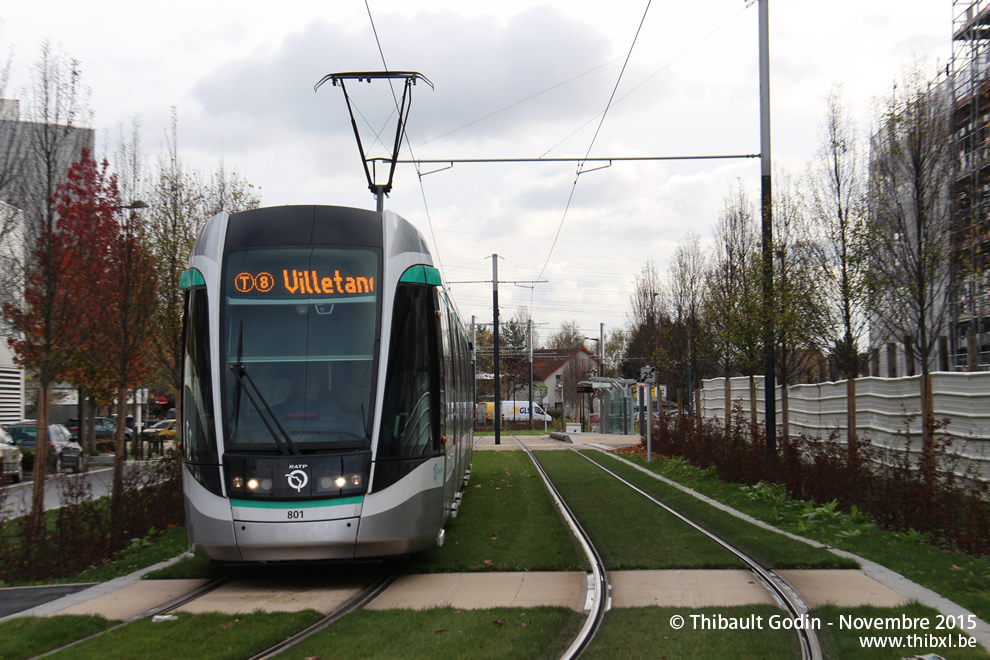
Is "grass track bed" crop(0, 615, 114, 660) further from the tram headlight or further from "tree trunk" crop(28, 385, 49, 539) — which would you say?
"tree trunk" crop(28, 385, 49, 539)

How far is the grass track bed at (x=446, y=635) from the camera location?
20.0ft

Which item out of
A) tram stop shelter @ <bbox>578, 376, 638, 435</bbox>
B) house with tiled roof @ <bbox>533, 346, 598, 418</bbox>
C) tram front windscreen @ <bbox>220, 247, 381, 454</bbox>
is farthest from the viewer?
house with tiled roof @ <bbox>533, 346, 598, 418</bbox>

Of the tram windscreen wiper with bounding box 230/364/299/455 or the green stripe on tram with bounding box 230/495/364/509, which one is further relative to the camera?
the tram windscreen wiper with bounding box 230/364/299/455

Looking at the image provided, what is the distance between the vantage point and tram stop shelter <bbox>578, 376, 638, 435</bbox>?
46.5 meters

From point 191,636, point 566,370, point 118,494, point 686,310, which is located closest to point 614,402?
point 686,310

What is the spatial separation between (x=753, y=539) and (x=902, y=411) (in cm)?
392

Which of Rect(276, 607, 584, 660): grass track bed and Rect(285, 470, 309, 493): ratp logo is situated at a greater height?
Rect(285, 470, 309, 493): ratp logo

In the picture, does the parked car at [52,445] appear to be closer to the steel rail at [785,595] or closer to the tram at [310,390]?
the tram at [310,390]

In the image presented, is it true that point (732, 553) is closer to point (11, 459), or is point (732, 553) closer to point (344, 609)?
point (344, 609)

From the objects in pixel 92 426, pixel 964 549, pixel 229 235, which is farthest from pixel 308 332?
pixel 92 426

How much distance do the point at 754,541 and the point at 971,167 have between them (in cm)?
641

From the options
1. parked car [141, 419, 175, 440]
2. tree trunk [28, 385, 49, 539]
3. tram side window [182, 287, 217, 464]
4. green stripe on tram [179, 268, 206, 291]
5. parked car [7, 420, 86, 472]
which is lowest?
parked car [141, 419, 175, 440]

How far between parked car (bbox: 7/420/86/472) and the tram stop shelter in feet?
81.8

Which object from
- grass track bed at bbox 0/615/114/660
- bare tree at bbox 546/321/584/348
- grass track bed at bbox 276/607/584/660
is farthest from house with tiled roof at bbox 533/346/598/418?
grass track bed at bbox 0/615/114/660
